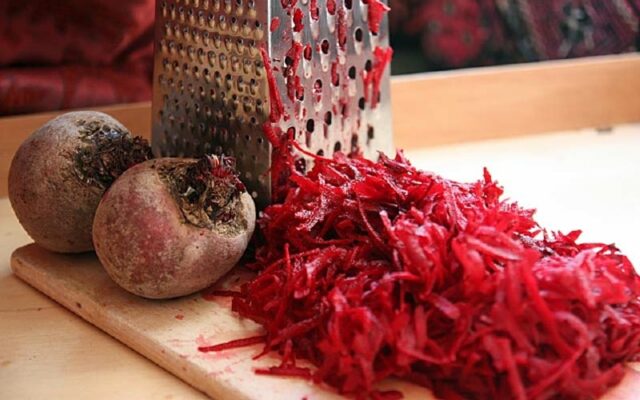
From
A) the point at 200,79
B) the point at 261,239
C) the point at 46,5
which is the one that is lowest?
the point at 261,239

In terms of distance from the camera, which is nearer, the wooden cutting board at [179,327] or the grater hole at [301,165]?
the wooden cutting board at [179,327]

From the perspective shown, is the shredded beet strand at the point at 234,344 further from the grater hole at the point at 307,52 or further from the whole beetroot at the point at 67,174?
the grater hole at the point at 307,52

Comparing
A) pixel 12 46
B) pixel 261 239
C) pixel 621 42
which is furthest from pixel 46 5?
pixel 621 42

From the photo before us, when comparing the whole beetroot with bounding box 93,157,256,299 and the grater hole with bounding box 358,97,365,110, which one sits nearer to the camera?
the whole beetroot with bounding box 93,157,256,299

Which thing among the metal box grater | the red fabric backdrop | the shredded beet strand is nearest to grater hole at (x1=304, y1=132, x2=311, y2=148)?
the metal box grater

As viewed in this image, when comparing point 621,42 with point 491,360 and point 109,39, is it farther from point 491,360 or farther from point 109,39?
point 491,360

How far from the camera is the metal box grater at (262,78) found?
136cm

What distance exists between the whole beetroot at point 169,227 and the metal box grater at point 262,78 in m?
0.19

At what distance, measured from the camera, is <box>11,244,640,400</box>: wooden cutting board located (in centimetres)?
103

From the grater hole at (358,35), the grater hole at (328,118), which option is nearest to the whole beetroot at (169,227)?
the grater hole at (328,118)

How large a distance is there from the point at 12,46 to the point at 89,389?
0.95 metres

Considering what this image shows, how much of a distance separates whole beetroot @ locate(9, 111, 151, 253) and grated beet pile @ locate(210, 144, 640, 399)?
29 cm

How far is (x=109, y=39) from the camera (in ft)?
6.21

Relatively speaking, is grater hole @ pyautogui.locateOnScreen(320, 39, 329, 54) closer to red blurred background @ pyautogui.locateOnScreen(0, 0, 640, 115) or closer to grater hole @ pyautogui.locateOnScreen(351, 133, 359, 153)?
grater hole @ pyautogui.locateOnScreen(351, 133, 359, 153)
